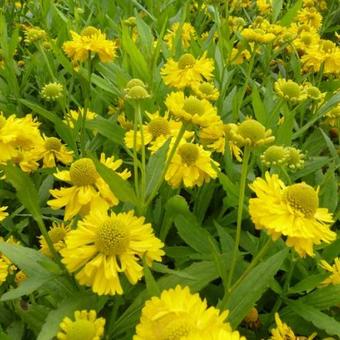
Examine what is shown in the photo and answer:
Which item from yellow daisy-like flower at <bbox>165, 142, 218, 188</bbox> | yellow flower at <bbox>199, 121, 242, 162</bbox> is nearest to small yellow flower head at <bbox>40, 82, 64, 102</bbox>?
yellow flower at <bbox>199, 121, 242, 162</bbox>

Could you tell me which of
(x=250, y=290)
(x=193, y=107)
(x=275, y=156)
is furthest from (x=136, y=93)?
(x=250, y=290)

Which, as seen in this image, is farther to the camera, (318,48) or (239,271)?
(318,48)

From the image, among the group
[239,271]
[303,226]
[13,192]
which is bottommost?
[13,192]

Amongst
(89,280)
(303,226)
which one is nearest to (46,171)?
(89,280)

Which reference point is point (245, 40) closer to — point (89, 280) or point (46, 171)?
point (46, 171)

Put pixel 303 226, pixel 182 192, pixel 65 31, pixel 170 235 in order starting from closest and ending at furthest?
pixel 303 226 < pixel 170 235 < pixel 182 192 < pixel 65 31

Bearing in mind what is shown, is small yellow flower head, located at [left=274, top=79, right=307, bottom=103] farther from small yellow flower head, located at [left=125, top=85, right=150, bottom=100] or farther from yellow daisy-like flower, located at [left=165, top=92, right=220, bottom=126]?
small yellow flower head, located at [left=125, top=85, right=150, bottom=100]
